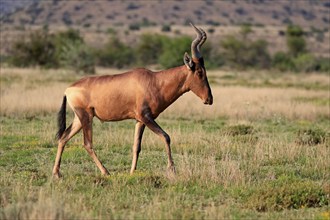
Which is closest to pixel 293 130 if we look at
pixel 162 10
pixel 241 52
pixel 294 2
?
pixel 241 52

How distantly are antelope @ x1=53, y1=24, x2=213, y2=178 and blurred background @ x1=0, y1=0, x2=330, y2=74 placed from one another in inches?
1434

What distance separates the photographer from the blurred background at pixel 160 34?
178 feet

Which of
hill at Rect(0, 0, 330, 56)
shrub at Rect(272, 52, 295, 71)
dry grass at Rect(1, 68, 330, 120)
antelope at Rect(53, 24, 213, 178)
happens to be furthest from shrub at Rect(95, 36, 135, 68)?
antelope at Rect(53, 24, 213, 178)

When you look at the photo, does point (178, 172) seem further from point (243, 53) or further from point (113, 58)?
point (243, 53)

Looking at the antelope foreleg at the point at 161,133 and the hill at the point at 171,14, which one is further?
→ the hill at the point at 171,14

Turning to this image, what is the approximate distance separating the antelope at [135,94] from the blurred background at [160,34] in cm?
3643

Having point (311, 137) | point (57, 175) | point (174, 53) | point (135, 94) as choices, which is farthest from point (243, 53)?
point (57, 175)

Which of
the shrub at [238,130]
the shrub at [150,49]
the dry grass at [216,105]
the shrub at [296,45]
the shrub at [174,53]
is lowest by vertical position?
the shrub at [296,45]

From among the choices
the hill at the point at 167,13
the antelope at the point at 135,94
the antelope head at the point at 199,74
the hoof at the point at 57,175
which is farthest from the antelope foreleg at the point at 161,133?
the hill at the point at 167,13

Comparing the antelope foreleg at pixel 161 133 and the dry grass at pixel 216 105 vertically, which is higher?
the antelope foreleg at pixel 161 133

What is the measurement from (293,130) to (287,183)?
9915 millimetres

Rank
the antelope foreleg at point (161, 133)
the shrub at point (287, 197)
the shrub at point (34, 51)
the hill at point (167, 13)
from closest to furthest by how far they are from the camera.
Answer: the shrub at point (287, 197)
the antelope foreleg at point (161, 133)
the shrub at point (34, 51)
the hill at point (167, 13)

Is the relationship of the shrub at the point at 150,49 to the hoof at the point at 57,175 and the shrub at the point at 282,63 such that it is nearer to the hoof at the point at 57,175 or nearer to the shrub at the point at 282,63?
the shrub at the point at 282,63

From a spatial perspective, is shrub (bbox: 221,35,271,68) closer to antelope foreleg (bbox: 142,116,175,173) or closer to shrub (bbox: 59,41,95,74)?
shrub (bbox: 59,41,95,74)
